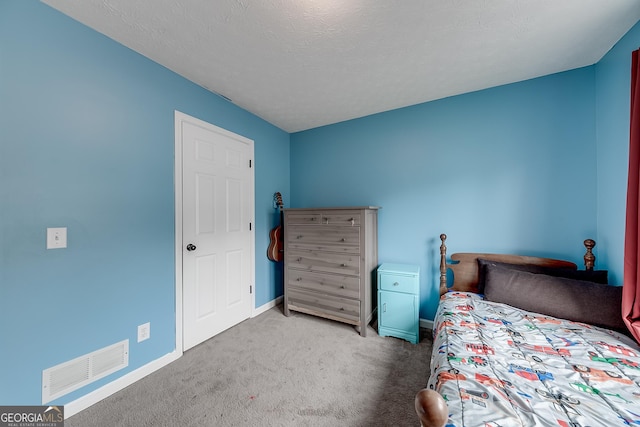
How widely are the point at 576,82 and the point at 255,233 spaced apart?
3388 millimetres

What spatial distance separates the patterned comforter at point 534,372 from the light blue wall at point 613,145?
2.37 feet

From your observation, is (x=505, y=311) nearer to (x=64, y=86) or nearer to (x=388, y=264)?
(x=388, y=264)

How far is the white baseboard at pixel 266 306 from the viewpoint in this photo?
2764mm

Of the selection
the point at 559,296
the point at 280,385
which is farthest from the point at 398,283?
the point at 280,385

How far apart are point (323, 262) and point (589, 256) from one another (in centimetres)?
223

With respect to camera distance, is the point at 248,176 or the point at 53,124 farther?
the point at 248,176

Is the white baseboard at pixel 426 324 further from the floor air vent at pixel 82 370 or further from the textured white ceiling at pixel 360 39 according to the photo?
the floor air vent at pixel 82 370

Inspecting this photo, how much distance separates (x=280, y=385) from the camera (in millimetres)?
1632

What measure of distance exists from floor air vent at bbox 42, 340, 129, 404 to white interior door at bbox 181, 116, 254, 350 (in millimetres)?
472

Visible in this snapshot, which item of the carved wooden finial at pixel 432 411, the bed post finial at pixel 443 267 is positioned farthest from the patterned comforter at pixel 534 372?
the bed post finial at pixel 443 267

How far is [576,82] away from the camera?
1.89m

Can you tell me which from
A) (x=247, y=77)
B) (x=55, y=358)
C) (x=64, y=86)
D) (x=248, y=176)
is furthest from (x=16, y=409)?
(x=247, y=77)

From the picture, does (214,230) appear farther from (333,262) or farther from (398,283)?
(398,283)

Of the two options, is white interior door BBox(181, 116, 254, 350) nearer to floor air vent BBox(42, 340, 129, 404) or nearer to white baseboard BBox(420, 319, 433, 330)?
floor air vent BBox(42, 340, 129, 404)
